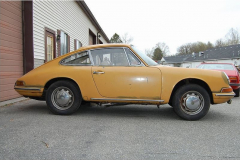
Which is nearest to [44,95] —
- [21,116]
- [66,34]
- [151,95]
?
[21,116]

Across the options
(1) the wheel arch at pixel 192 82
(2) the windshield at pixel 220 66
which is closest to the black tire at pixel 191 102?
(1) the wheel arch at pixel 192 82

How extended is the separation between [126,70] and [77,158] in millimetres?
2115

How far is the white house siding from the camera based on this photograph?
7.32 meters

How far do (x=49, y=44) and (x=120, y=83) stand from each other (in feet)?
19.6

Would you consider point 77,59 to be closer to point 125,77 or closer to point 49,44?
point 125,77

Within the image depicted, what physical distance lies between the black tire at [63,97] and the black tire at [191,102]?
77.6 inches

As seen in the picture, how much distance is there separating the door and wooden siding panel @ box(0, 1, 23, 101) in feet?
5.63

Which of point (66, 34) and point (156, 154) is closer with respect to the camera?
point (156, 154)

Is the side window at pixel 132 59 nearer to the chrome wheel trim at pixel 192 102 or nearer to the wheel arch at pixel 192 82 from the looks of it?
the wheel arch at pixel 192 82

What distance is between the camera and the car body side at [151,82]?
151 inches

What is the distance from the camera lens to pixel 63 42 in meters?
10.3

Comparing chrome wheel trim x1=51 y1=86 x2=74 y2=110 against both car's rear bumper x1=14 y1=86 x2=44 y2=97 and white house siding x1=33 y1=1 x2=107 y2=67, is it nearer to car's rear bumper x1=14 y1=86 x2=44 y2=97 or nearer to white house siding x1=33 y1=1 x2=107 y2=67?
car's rear bumper x1=14 y1=86 x2=44 y2=97

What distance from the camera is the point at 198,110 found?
12.7 ft

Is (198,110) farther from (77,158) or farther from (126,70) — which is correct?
(77,158)
